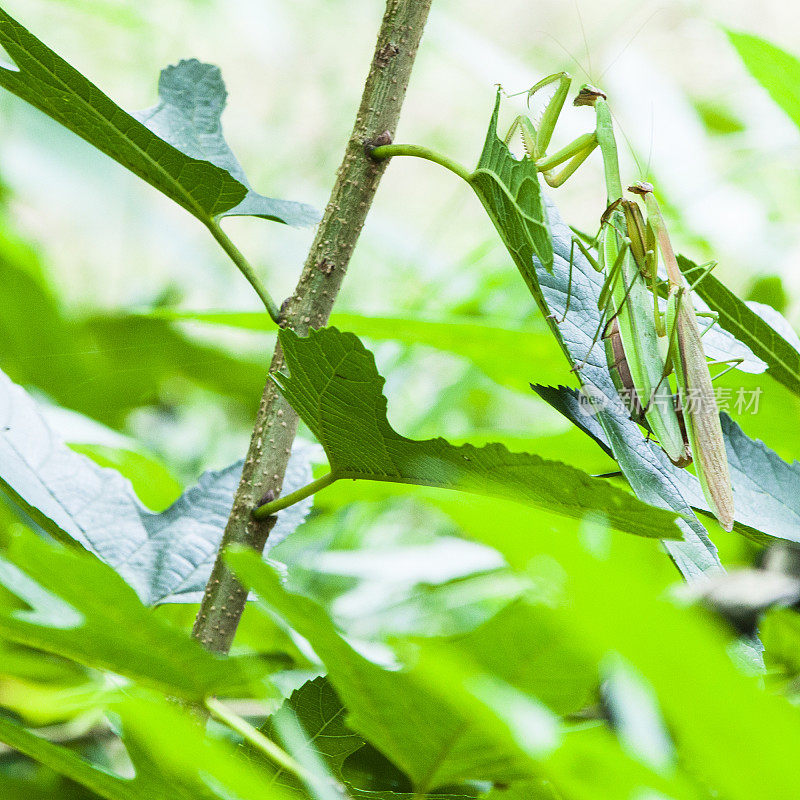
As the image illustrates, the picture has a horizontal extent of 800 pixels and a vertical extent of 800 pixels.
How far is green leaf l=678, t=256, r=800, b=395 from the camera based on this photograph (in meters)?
0.36

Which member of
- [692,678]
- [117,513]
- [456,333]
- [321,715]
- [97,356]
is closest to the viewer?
[692,678]

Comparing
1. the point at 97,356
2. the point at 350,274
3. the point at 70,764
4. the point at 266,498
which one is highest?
the point at 350,274

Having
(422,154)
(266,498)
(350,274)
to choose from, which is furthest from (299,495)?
(350,274)

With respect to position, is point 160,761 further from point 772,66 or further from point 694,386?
point 772,66

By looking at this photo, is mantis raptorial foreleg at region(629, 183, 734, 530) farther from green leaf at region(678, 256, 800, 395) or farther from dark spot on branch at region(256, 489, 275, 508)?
dark spot on branch at region(256, 489, 275, 508)

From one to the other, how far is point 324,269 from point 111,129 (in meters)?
0.10

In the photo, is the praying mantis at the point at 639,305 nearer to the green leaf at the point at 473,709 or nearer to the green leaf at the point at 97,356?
the green leaf at the point at 473,709

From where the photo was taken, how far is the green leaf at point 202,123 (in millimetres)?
337

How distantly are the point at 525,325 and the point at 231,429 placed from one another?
0.34m

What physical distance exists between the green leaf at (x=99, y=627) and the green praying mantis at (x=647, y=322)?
214mm

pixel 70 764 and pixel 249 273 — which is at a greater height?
pixel 249 273

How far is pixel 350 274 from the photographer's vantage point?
48.6 inches

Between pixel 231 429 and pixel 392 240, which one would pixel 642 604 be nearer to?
pixel 231 429

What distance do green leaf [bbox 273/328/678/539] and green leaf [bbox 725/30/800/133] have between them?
11.7 inches
